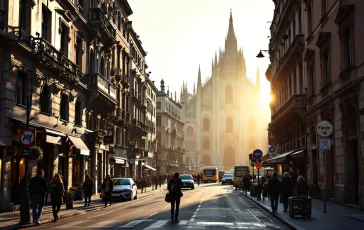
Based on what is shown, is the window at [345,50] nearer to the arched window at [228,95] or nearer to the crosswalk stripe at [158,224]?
the crosswalk stripe at [158,224]

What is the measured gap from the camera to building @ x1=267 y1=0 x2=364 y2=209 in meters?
23.2

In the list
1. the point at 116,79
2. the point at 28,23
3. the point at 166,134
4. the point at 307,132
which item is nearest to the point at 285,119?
the point at 307,132

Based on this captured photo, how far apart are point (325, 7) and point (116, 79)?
911 inches

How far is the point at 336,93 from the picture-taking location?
85.6 feet

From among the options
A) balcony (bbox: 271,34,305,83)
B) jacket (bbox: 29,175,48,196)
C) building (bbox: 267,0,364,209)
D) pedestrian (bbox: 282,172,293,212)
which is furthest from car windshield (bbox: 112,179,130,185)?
jacket (bbox: 29,175,48,196)

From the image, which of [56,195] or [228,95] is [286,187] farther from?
[228,95]

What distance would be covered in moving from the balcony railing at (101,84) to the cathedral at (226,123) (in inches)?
3259

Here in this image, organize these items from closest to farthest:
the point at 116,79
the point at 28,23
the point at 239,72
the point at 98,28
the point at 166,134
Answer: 1. the point at 28,23
2. the point at 98,28
3. the point at 116,79
4. the point at 166,134
5. the point at 239,72

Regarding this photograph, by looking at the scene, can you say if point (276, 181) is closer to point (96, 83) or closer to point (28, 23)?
point (28, 23)

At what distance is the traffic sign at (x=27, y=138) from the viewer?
17.6 metres

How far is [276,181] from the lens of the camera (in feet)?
75.3

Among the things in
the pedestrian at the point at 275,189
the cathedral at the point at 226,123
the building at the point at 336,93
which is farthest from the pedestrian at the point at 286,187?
the cathedral at the point at 226,123

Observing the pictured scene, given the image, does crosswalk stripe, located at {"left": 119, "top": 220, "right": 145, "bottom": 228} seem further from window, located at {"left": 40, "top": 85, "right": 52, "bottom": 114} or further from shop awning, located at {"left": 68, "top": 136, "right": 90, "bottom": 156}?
shop awning, located at {"left": 68, "top": 136, "right": 90, "bottom": 156}

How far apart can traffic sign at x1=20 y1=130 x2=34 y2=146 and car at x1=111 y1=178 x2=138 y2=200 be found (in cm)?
1578
